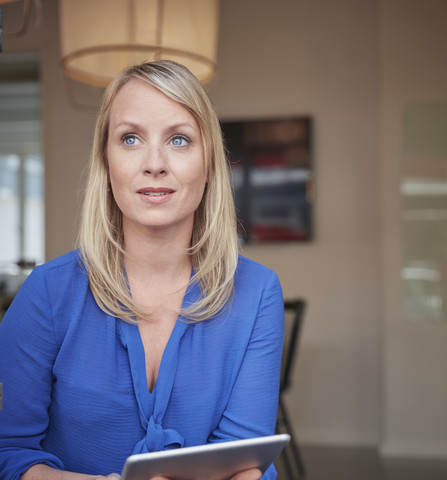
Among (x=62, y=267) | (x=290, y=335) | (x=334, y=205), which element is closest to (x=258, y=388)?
(x=62, y=267)

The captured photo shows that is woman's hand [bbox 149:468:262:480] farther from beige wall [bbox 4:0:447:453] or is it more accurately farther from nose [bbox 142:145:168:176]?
beige wall [bbox 4:0:447:453]

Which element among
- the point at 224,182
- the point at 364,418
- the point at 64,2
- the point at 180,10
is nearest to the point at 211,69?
the point at 180,10

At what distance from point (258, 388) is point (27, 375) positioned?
385 mm

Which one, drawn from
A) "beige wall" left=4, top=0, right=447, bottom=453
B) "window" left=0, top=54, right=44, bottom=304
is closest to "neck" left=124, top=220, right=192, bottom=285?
"beige wall" left=4, top=0, right=447, bottom=453

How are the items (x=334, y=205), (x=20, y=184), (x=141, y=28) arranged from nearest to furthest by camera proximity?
(x=141, y=28), (x=334, y=205), (x=20, y=184)

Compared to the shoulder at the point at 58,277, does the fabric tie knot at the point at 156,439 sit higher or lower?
lower

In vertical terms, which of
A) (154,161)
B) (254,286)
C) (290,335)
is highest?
(154,161)

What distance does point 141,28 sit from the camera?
2342 millimetres

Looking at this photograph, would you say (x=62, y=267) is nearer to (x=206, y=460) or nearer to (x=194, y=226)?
(x=194, y=226)

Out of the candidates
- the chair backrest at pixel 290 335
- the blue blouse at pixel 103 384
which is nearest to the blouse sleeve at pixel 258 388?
the blue blouse at pixel 103 384

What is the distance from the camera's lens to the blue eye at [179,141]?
111 centimetres

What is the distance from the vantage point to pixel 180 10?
2395 millimetres

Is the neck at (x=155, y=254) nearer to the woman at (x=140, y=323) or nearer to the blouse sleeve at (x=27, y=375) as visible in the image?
the woman at (x=140, y=323)

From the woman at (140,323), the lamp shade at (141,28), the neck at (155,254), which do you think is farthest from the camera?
the lamp shade at (141,28)
